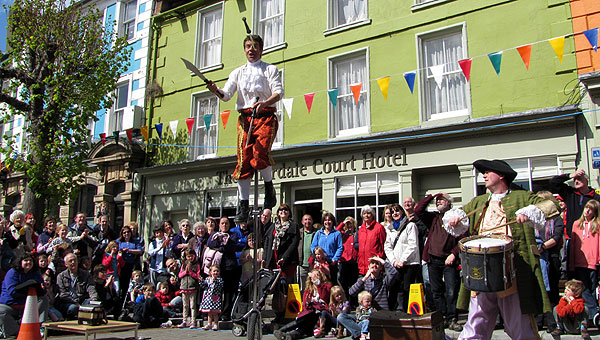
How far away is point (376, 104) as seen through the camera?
13.0 m

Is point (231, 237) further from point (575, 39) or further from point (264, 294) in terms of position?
point (575, 39)

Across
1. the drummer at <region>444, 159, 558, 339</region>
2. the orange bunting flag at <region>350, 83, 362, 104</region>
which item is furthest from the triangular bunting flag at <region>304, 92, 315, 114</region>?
the drummer at <region>444, 159, 558, 339</region>

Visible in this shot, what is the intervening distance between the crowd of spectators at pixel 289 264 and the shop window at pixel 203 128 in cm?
582

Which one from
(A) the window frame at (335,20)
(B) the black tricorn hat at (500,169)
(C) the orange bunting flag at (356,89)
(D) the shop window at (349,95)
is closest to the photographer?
(B) the black tricorn hat at (500,169)

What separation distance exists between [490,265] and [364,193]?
8.74 metres

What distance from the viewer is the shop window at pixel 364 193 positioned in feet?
41.4

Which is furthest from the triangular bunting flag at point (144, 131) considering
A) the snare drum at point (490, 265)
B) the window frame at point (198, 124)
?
the snare drum at point (490, 265)

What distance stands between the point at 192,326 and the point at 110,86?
9324 mm

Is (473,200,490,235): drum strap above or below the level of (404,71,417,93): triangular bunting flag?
below

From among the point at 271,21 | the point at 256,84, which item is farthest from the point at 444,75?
the point at 256,84

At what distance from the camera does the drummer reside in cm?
426

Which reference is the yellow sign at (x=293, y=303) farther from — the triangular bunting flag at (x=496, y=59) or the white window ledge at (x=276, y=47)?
the white window ledge at (x=276, y=47)

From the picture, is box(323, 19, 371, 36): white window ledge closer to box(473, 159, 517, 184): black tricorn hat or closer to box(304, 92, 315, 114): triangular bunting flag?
box(304, 92, 315, 114): triangular bunting flag

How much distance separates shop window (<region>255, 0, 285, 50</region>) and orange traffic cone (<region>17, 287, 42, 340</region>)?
35.5 feet
